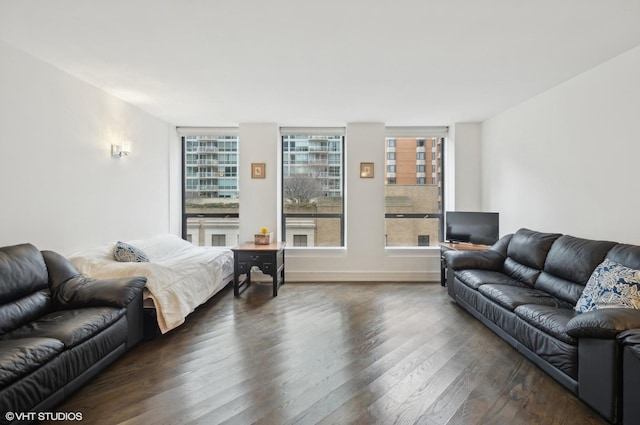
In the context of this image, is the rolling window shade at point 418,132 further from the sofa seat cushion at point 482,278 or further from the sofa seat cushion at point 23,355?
the sofa seat cushion at point 23,355

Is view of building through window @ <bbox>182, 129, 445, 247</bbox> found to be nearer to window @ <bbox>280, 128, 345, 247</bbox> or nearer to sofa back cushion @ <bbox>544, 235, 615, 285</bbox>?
window @ <bbox>280, 128, 345, 247</bbox>

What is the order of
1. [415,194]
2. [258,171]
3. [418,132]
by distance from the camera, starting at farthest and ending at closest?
[415,194] < [418,132] < [258,171]

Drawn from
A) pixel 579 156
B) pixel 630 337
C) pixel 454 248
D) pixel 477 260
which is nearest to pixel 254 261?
pixel 454 248

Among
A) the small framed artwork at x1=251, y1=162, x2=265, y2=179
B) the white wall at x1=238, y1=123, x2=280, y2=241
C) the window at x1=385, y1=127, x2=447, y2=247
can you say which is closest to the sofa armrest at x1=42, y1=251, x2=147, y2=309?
the white wall at x1=238, y1=123, x2=280, y2=241

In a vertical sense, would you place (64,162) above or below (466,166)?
below

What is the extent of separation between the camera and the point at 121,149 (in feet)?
12.4

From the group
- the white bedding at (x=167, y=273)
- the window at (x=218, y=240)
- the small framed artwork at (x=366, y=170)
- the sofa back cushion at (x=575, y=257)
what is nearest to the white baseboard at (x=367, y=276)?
the window at (x=218, y=240)

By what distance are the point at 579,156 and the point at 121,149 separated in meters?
5.20

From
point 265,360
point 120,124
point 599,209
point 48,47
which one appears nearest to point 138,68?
point 48,47

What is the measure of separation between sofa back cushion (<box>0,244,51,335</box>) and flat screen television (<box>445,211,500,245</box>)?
4813 millimetres

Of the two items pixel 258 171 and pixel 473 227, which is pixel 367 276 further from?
pixel 258 171

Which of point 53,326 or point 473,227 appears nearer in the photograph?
point 53,326

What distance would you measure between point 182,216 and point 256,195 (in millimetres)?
1505

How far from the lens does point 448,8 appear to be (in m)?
2.01
